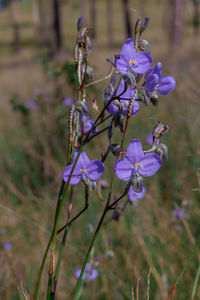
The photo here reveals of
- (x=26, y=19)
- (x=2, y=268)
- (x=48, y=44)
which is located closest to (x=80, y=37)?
(x=2, y=268)

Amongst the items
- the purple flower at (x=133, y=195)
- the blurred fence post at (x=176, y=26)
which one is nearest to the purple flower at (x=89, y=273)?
the purple flower at (x=133, y=195)

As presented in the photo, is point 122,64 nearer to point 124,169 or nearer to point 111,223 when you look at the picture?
point 124,169

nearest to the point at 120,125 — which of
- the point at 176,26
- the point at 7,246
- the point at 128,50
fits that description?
the point at 128,50

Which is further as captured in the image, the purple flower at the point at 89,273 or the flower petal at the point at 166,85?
the purple flower at the point at 89,273

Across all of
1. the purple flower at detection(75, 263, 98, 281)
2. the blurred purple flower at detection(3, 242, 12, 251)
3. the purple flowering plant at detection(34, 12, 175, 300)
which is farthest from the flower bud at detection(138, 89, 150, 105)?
the blurred purple flower at detection(3, 242, 12, 251)

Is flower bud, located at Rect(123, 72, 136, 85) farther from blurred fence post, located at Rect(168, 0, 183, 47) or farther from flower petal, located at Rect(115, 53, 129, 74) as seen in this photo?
blurred fence post, located at Rect(168, 0, 183, 47)

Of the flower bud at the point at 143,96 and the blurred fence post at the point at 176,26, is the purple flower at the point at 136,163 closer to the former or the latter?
the flower bud at the point at 143,96
